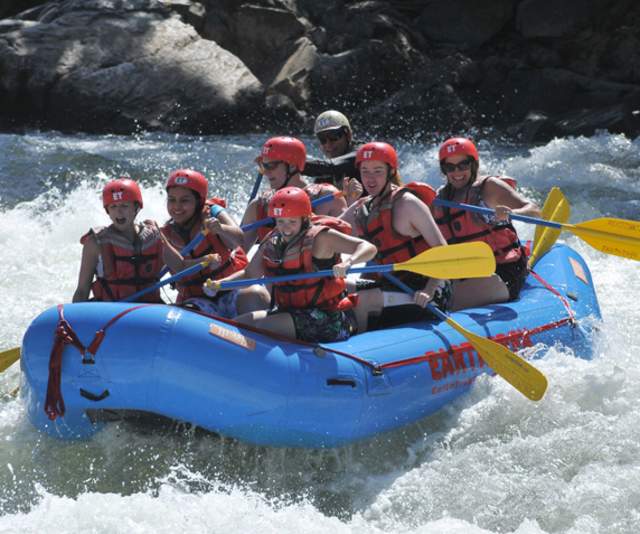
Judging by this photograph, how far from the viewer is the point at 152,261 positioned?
15.4 ft

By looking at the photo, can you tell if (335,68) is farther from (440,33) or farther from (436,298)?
(436,298)

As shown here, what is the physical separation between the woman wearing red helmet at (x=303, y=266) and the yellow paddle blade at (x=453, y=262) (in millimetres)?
315

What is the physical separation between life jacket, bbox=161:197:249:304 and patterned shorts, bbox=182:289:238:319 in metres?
0.09

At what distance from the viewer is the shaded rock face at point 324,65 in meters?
11.4

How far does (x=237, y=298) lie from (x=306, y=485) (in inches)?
41.6

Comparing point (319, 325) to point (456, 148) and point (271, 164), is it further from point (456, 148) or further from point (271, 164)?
point (456, 148)

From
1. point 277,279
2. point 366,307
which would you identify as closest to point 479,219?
point 366,307

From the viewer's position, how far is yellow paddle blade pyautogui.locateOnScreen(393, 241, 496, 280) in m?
4.50

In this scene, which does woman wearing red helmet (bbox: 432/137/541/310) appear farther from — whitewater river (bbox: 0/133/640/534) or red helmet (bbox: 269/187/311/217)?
red helmet (bbox: 269/187/311/217)

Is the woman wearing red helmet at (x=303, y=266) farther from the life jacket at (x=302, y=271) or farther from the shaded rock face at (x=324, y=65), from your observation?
the shaded rock face at (x=324, y=65)

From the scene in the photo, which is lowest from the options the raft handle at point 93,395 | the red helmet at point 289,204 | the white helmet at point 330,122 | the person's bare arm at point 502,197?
the person's bare arm at point 502,197

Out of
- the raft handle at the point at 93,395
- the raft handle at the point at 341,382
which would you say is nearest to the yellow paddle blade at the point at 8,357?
the raft handle at the point at 93,395

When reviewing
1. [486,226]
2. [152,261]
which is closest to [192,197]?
[152,261]

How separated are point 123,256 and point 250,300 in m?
0.67
